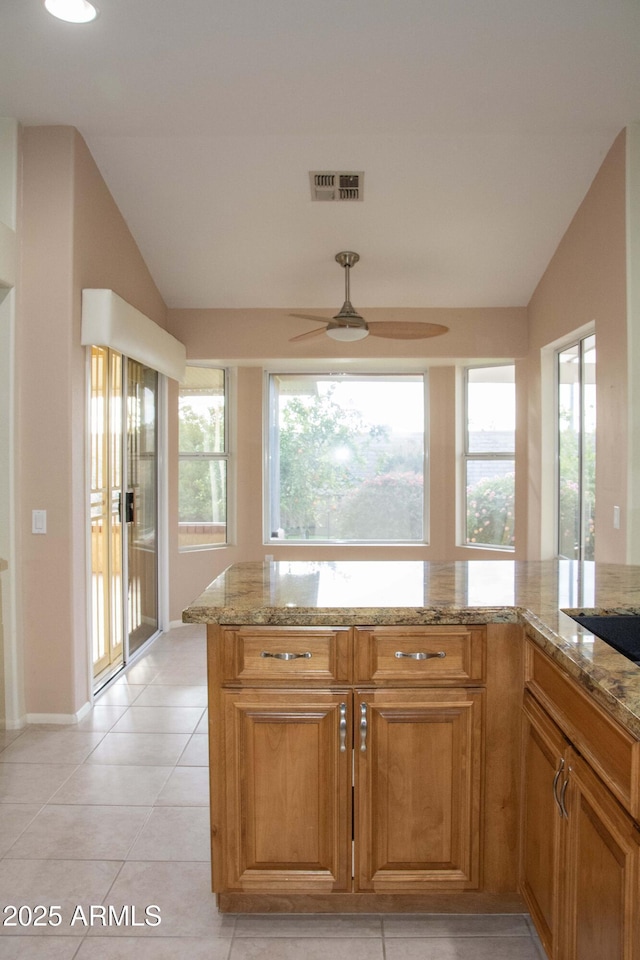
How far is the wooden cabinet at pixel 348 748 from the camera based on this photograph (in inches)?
71.5

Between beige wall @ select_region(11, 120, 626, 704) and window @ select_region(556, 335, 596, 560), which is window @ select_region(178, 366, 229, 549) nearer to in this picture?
beige wall @ select_region(11, 120, 626, 704)

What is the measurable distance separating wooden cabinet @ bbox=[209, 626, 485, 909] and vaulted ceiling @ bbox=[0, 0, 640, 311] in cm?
237

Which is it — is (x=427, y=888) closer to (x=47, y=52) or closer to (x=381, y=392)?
(x=47, y=52)

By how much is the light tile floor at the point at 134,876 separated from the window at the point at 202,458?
2.44m

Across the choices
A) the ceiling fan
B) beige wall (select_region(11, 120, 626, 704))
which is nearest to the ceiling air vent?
the ceiling fan

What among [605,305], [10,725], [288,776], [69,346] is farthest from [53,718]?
[605,305]

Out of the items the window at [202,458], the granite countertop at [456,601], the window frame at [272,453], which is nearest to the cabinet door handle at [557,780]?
the granite countertop at [456,601]

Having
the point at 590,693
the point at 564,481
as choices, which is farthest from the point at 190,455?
the point at 590,693

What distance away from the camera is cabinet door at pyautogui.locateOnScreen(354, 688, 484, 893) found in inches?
71.6

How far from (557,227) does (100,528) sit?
11.3 ft

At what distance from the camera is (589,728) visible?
4.42 ft

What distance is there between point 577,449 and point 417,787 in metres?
3.12

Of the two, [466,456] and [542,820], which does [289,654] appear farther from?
[466,456]

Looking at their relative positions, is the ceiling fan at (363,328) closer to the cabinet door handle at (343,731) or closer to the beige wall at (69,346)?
the beige wall at (69,346)
